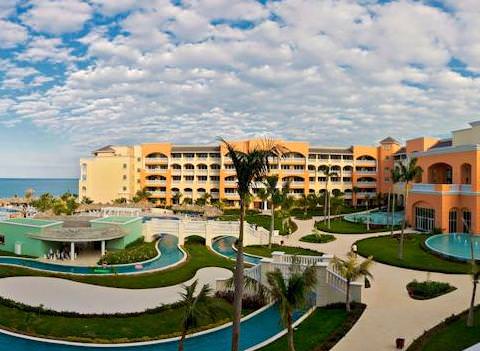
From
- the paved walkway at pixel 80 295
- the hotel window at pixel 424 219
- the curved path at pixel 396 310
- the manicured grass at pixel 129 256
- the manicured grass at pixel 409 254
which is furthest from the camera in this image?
the hotel window at pixel 424 219

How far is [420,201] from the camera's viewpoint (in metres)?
42.5

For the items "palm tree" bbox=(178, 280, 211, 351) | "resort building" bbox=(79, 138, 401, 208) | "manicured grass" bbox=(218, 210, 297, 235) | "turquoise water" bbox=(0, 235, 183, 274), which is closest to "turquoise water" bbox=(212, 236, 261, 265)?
"turquoise water" bbox=(0, 235, 183, 274)

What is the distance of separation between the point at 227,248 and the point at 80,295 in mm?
17146

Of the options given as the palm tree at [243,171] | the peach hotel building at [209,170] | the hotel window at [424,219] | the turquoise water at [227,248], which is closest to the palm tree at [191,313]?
the palm tree at [243,171]

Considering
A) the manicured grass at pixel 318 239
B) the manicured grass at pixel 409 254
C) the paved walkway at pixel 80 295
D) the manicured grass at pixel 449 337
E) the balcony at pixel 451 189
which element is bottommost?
the paved walkway at pixel 80 295

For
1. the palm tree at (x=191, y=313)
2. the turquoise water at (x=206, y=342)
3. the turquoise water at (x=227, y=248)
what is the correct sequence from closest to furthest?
1. the palm tree at (x=191, y=313)
2. the turquoise water at (x=206, y=342)
3. the turquoise water at (x=227, y=248)

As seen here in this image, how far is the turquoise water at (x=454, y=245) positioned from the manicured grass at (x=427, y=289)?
22.3 ft

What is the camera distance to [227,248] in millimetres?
37531

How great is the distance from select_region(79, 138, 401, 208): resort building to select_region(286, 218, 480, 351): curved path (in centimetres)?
4833

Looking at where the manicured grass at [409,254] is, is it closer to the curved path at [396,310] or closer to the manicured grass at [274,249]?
the curved path at [396,310]

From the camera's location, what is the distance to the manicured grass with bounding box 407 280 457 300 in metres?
18.2

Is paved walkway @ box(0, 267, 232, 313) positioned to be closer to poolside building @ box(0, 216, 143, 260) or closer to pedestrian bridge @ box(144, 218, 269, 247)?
poolside building @ box(0, 216, 143, 260)

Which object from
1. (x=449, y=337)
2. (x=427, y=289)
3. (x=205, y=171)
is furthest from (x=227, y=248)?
(x=205, y=171)

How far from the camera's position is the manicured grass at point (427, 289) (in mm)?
18203
